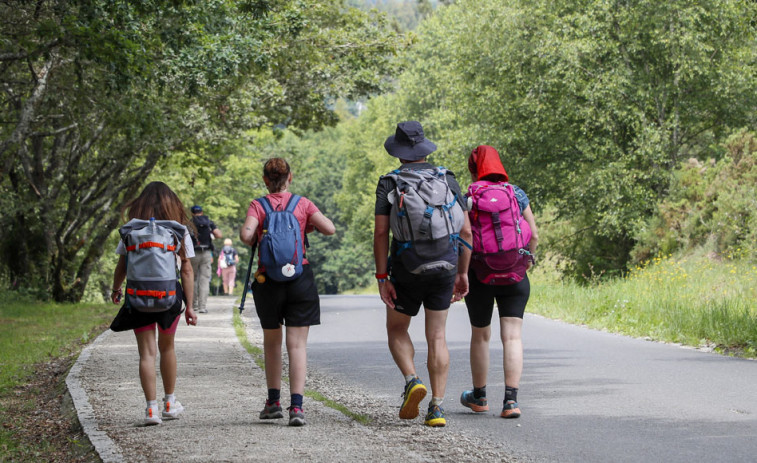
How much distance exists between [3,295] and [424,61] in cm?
3709

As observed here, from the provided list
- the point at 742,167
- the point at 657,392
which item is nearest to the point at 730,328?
the point at 657,392

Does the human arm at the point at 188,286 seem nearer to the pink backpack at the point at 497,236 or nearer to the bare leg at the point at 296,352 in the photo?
the bare leg at the point at 296,352

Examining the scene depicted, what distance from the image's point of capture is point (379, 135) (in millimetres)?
67250

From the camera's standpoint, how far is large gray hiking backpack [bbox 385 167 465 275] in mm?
6641

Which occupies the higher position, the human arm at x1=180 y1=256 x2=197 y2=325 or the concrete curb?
the human arm at x1=180 y1=256 x2=197 y2=325

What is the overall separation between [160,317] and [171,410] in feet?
2.13

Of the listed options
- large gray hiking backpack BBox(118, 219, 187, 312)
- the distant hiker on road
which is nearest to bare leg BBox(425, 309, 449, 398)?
the distant hiker on road

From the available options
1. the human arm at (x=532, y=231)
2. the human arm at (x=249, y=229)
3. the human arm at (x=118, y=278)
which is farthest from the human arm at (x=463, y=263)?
the human arm at (x=118, y=278)

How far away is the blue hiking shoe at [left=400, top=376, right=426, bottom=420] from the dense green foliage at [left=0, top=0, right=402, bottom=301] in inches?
286

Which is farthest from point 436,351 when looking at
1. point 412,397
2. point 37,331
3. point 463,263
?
point 37,331

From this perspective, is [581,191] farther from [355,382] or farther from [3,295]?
[355,382]

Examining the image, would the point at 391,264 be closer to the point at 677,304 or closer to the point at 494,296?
the point at 494,296

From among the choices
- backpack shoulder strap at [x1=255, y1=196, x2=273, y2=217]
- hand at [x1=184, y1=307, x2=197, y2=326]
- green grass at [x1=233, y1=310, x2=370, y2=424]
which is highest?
backpack shoulder strap at [x1=255, y1=196, x2=273, y2=217]

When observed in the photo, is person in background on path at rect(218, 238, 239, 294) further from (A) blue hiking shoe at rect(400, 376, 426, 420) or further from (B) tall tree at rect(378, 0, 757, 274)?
(A) blue hiking shoe at rect(400, 376, 426, 420)
